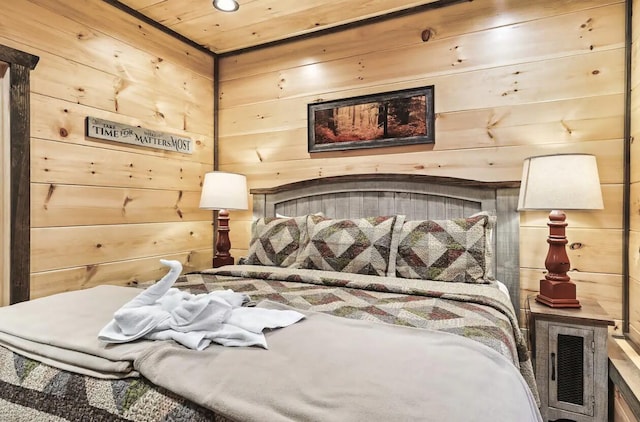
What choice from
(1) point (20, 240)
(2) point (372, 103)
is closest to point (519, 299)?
(2) point (372, 103)

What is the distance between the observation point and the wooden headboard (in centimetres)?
220

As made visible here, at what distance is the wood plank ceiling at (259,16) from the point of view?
2421 mm

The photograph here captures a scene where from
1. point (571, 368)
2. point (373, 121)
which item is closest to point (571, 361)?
point (571, 368)

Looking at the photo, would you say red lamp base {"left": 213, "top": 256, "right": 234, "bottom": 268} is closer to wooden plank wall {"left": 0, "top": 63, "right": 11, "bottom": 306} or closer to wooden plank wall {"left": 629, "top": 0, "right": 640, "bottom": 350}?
wooden plank wall {"left": 0, "top": 63, "right": 11, "bottom": 306}

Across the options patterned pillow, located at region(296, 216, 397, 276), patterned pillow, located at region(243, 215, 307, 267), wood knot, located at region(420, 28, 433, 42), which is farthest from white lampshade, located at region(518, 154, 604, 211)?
patterned pillow, located at region(243, 215, 307, 267)

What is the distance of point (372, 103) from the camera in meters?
2.59

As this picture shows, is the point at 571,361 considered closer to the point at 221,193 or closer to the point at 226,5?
the point at 221,193

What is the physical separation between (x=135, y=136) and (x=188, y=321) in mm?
1891

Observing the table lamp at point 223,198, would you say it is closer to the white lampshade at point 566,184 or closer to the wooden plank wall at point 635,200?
the white lampshade at point 566,184

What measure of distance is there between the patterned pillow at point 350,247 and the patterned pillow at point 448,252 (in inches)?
4.2

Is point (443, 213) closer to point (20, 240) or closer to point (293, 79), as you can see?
point (293, 79)

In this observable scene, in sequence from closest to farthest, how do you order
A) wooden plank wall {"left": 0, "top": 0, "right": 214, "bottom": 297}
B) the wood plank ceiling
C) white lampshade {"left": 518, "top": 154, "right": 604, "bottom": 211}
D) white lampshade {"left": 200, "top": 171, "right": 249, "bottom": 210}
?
1. white lampshade {"left": 518, "top": 154, "right": 604, "bottom": 211}
2. wooden plank wall {"left": 0, "top": 0, "right": 214, "bottom": 297}
3. the wood plank ceiling
4. white lampshade {"left": 200, "top": 171, "right": 249, "bottom": 210}

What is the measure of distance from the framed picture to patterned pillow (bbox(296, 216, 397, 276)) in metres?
0.65

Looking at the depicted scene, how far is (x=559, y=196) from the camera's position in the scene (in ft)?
5.76
